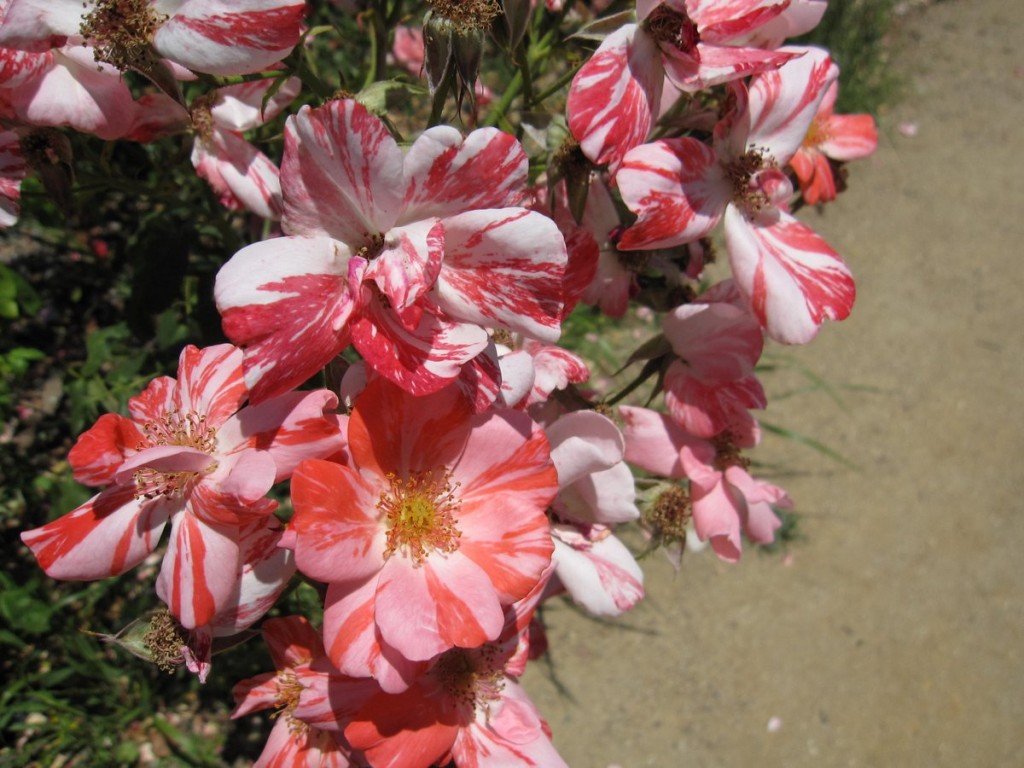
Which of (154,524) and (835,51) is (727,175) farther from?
(835,51)

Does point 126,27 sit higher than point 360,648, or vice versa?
point 126,27

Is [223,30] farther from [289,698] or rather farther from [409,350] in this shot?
[289,698]

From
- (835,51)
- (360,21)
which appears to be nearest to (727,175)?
(360,21)

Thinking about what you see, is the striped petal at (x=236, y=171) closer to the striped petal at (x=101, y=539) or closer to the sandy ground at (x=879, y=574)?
the striped petal at (x=101, y=539)

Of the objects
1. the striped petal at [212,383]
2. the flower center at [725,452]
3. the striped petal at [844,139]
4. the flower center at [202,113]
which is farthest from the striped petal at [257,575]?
the striped petal at [844,139]

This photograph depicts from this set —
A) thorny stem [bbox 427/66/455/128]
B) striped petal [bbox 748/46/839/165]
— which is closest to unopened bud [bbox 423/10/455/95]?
thorny stem [bbox 427/66/455/128]

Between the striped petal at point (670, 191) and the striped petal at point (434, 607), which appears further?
the striped petal at point (670, 191)

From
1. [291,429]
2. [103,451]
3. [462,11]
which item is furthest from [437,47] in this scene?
[103,451]
